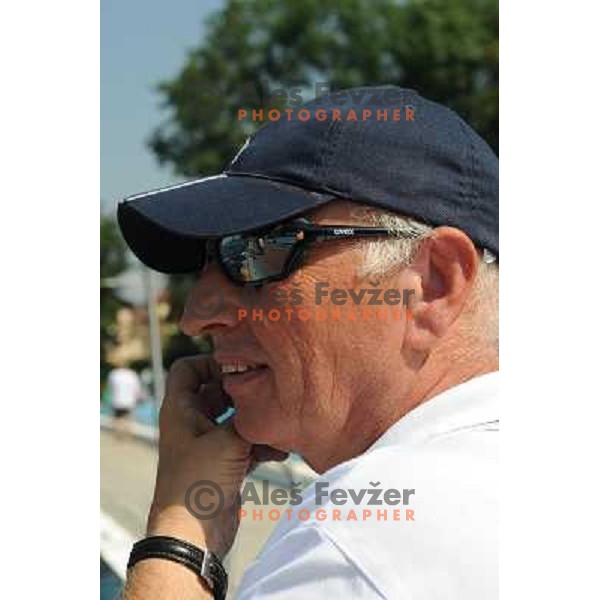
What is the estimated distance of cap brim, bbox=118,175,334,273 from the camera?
49.6 inches

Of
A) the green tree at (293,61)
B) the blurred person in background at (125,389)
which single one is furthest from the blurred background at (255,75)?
the blurred person in background at (125,389)

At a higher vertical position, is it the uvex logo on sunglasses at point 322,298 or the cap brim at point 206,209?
the cap brim at point 206,209

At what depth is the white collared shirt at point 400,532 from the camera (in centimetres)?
102

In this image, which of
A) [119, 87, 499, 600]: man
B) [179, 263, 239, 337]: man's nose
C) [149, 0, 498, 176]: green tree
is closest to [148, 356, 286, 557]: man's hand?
[119, 87, 499, 600]: man

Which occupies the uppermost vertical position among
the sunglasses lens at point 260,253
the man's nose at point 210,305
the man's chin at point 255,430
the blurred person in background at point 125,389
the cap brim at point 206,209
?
the cap brim at point 206,209

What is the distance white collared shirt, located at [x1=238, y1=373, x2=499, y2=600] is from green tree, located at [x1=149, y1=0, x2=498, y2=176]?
1.39 m

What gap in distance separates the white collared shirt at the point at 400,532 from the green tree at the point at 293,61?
1.39 metres

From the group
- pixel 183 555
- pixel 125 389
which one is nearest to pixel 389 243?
pixel 183 555

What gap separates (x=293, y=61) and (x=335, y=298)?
5.59 ft

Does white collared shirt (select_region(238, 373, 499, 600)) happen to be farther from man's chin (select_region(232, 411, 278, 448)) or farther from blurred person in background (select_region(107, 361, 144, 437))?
blurred person in background (select_region(107, 361, 144, 437))

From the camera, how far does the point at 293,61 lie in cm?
283

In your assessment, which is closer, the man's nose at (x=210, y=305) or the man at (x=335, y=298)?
the man at (x=335, y=298)

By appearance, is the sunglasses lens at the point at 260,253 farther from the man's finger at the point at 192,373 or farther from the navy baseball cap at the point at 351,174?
the man's finger at the point at 192,373
